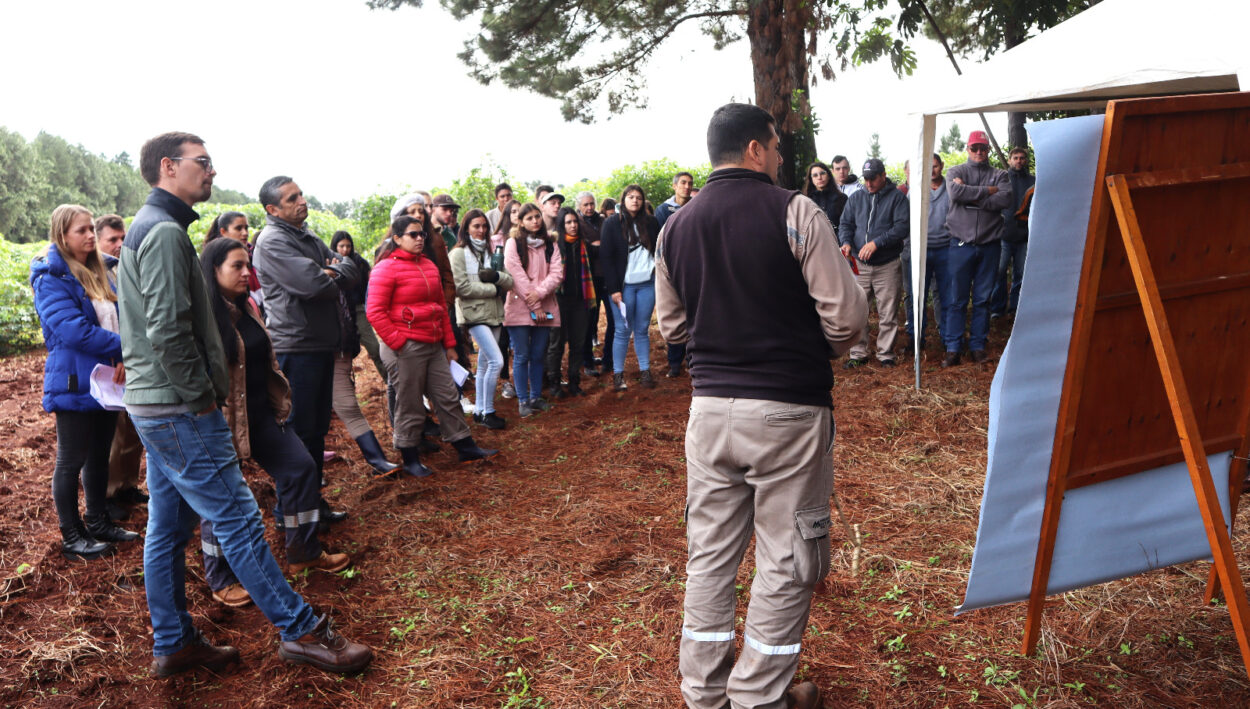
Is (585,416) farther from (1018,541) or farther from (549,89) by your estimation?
(549,89)

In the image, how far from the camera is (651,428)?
6781 millimetres

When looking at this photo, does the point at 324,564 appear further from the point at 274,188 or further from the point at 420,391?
the point at 274,188

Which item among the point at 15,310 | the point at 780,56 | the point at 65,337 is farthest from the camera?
the point at 15,310

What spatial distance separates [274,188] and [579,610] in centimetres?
284

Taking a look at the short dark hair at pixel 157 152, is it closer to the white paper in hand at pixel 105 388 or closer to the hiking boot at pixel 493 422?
the white paper in hand at pixel 105 388

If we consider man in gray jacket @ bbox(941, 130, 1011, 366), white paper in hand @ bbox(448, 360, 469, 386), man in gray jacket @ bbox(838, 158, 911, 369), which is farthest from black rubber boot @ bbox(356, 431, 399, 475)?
man in gray jacket @ bbox(941, 130, 1011, 366)

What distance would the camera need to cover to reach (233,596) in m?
3.90

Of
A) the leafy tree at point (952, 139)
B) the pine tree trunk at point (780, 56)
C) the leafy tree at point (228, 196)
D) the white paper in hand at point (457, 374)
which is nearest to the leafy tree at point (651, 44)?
the pine tree trunk at point (780, 56)

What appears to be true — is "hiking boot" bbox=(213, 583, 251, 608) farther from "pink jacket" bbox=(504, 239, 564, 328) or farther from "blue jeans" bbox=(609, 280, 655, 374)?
"blue jeans" bbox=(609, 280, 655, 374)

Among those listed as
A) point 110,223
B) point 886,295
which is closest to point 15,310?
point 110,223

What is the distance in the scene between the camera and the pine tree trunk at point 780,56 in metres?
9.57

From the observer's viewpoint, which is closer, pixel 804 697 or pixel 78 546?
pixel 804 697

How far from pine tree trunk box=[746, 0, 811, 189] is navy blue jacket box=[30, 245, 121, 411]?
7607mm

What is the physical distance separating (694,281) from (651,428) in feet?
13.9
